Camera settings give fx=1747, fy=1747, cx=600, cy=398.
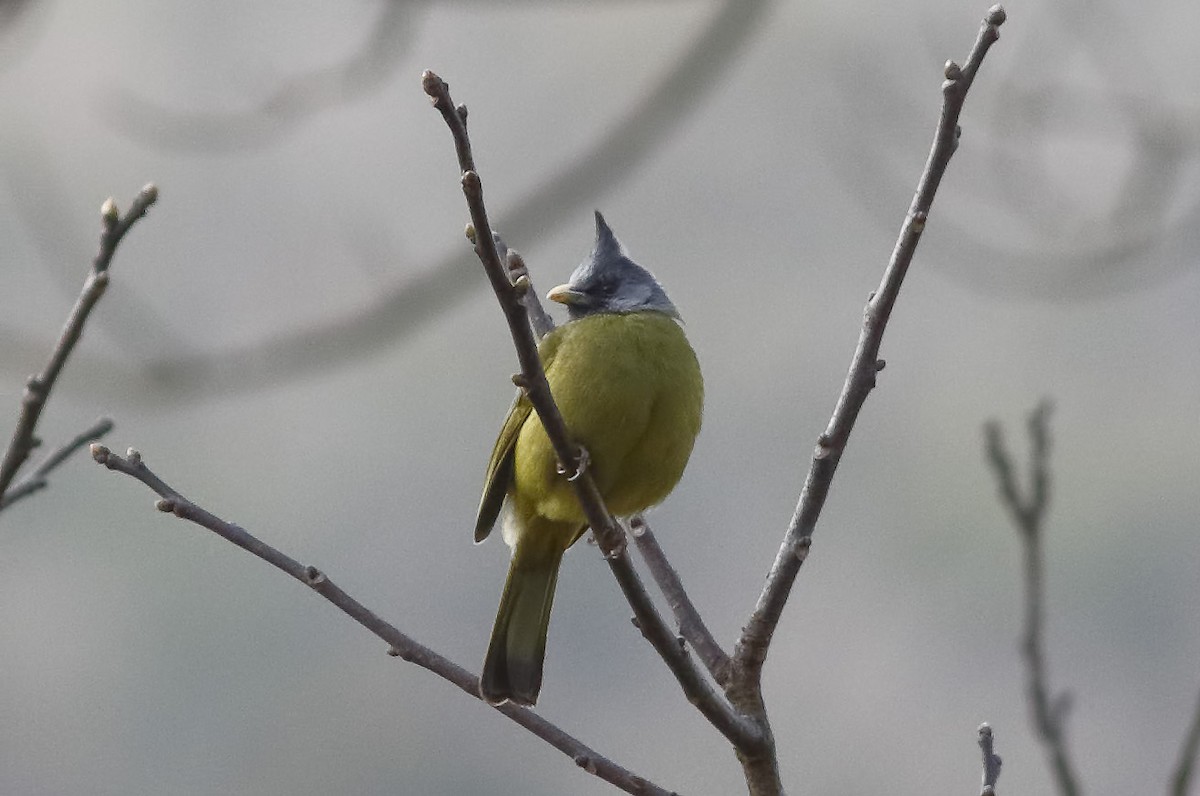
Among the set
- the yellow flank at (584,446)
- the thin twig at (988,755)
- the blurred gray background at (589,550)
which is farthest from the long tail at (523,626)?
the blurred gray background at (589,550)

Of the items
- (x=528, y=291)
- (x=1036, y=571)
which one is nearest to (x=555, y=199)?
(x=528, y=291)

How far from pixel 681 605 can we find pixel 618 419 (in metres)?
0.51

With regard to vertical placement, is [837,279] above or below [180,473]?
above

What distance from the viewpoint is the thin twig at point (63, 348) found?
238 centimetres

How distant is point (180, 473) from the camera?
155ft

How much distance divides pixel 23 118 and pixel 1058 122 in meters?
3.66

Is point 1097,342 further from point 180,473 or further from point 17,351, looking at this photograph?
point 17,351

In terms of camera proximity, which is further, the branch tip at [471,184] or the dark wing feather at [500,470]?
the dark wing feather at [500,470]

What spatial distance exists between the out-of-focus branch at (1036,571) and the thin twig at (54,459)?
144 cm

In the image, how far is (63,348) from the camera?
2381mm

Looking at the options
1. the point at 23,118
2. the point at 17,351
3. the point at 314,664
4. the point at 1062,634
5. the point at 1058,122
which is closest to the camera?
the point at 17,351

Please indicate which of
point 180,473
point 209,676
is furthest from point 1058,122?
point 180,473

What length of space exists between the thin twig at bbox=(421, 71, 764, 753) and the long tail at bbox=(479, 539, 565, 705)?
81 cm

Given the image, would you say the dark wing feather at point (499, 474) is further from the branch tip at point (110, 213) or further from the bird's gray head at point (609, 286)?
the branch tip at point (110, 213)
